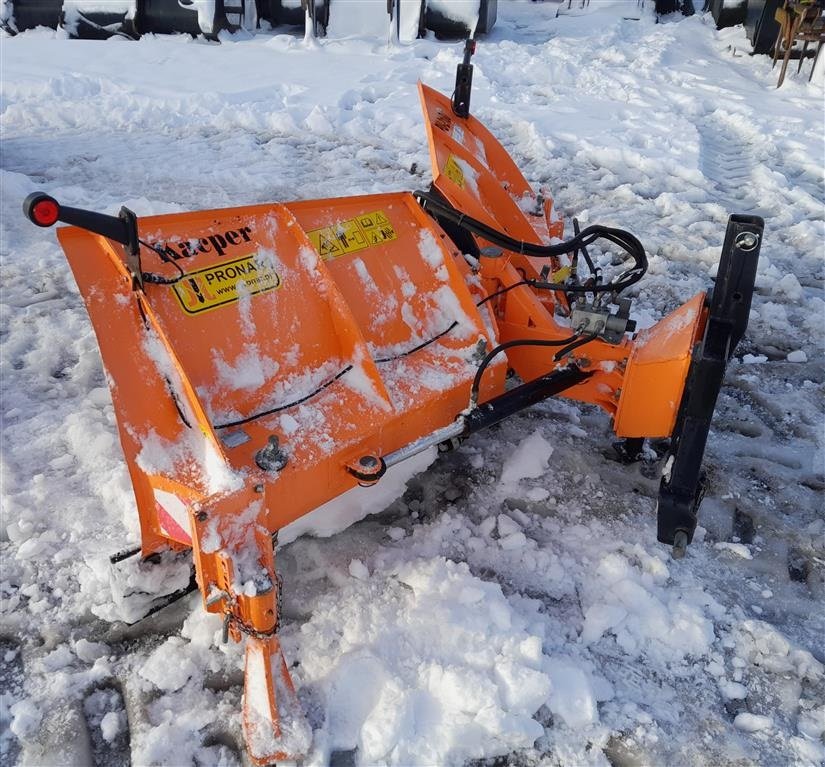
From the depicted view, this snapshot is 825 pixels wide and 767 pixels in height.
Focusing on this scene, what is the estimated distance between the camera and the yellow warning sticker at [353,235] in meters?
2.81

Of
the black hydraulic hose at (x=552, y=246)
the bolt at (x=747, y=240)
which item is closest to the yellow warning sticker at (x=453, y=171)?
the black hydraulic hose at (x=552, y=246)

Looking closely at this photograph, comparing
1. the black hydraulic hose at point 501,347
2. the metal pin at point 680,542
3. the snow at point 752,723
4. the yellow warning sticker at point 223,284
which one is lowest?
the snow at point 752,723

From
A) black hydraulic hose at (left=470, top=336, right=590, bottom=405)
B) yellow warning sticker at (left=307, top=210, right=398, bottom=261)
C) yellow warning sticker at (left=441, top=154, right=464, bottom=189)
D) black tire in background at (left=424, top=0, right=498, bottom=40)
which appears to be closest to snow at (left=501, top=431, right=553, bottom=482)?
black hydraulic hose at (left=470, top=336, right=590, bottom=405)

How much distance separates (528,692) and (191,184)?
17.5 ft

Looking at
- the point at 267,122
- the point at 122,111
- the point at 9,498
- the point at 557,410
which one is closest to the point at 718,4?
the point at 267,122

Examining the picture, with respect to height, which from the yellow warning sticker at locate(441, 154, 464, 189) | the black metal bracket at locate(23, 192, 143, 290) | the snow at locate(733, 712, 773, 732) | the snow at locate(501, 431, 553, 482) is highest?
the black metal bracket at locate(23, 192, 143, 290)

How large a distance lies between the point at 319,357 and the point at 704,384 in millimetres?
1345

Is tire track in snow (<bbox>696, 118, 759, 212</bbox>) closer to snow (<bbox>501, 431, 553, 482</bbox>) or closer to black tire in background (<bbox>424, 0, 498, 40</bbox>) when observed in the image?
snow (<bbox>501, 431, 553, 482</bbox>)

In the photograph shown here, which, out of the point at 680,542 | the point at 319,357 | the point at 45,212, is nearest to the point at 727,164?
the point at 680,542

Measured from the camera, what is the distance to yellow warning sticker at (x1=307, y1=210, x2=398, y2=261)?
2814mm

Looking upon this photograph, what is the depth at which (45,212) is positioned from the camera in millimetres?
1886

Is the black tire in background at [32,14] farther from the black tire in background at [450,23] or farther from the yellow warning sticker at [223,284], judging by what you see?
the yellow warning sticker at [223,284]

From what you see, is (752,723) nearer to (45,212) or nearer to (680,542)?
(680,542)

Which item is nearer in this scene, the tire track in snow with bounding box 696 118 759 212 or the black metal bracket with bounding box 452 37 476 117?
the black metal bracket with bounding box 452 37 476 117
